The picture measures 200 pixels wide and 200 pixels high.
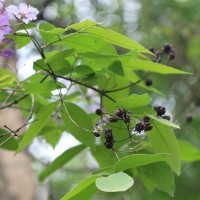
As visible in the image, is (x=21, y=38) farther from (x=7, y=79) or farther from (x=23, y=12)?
(x=7, y=79)

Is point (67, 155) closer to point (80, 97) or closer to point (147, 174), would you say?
point (80, 97)

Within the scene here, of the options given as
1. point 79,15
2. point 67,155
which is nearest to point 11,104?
point 67,155

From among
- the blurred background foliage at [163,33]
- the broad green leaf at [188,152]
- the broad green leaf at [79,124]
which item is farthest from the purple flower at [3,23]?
the blurred background foliage at [163,33]

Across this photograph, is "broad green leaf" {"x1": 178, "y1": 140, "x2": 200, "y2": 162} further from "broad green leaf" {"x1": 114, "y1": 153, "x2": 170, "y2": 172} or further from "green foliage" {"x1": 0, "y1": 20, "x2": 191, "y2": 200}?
"broad green leaf" {"x1": 114, "y1": 153, "x2": 170, "y2": 172}

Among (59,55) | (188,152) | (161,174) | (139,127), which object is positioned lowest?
(188,152)

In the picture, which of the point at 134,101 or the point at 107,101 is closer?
the point at 134,101

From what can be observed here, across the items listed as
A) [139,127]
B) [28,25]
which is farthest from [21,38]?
[139,127]

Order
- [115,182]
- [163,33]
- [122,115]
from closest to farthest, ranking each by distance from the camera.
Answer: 1. [115,182]
2. [122,115]
3. [163,33]
